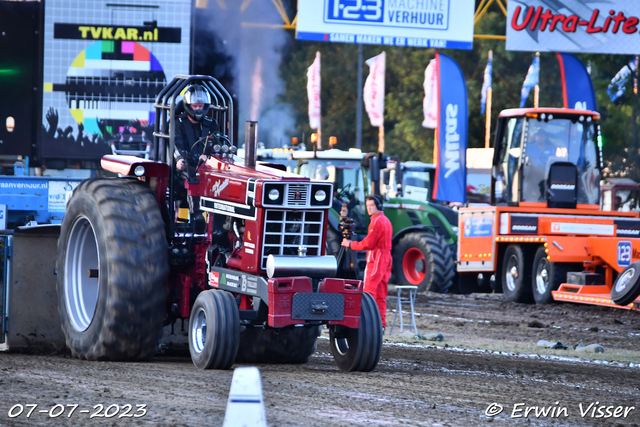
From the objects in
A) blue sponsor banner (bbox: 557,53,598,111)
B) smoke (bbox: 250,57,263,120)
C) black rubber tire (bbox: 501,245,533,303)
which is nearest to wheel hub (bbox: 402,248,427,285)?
black rubber tire (bbox: 501,245,533,303)

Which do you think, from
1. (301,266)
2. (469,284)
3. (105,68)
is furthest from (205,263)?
(469,284)

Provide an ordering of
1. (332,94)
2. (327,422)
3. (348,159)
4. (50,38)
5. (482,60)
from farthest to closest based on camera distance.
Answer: (332,94), (482,60), (348,159), (50,38), (327,422)

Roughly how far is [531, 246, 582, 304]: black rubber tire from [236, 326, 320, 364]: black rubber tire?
8.06m

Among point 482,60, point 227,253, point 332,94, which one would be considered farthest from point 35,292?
point 332,94

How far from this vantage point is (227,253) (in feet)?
25.9

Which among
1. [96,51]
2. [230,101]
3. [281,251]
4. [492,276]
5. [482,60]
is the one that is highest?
[482,60]

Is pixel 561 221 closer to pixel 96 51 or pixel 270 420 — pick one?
pixel 96 51

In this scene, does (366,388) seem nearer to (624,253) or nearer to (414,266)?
(624,253)

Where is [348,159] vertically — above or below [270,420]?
above

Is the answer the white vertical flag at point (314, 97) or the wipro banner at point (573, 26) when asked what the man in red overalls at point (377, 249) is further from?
the white vertical flag at point (314, 97)

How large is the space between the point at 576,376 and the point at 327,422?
3.47 metres

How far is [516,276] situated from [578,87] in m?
7.33

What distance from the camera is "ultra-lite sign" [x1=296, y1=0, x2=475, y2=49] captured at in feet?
69.6

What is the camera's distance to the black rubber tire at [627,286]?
13227mm
